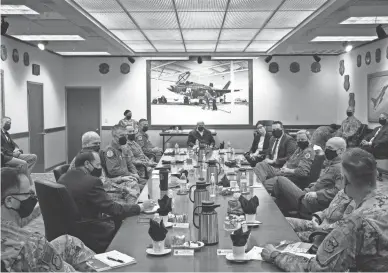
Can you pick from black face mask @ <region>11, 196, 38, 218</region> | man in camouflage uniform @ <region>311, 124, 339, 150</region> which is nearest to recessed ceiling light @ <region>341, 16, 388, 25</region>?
man in camouflage uniform @ <region>311, 124, 339, 150</region>

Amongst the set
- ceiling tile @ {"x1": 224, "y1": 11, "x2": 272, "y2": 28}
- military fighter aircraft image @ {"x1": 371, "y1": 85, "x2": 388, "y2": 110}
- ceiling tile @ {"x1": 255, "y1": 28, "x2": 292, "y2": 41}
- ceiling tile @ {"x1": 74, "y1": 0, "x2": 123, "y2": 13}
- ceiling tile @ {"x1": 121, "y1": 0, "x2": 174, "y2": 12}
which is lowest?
military fighter aircraft image @ {"x1": 371, "y1": 85, "x2": 388, "y2": 110}

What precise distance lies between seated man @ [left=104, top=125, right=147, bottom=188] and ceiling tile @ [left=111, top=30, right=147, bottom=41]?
8.40 ft

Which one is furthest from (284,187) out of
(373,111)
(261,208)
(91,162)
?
(373,111)

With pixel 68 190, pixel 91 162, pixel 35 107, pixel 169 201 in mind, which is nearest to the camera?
pixel 169 201

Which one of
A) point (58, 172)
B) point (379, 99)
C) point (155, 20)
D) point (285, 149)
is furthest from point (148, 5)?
point (379, 99)

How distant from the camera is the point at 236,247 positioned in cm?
243

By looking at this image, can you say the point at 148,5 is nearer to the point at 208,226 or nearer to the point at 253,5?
the point at 253,5

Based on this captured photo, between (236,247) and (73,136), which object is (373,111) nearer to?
(73,136)

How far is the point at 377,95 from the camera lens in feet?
35.6

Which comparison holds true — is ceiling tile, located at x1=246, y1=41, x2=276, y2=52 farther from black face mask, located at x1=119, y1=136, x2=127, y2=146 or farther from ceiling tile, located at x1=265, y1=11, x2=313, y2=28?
black face mask, located at x1=119, y1=136, x2=127, y2=146

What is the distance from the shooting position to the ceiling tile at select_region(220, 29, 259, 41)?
877 cm

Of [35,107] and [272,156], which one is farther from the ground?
[35,107]

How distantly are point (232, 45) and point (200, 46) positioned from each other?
774 millimetres

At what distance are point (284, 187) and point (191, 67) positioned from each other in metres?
8.54
